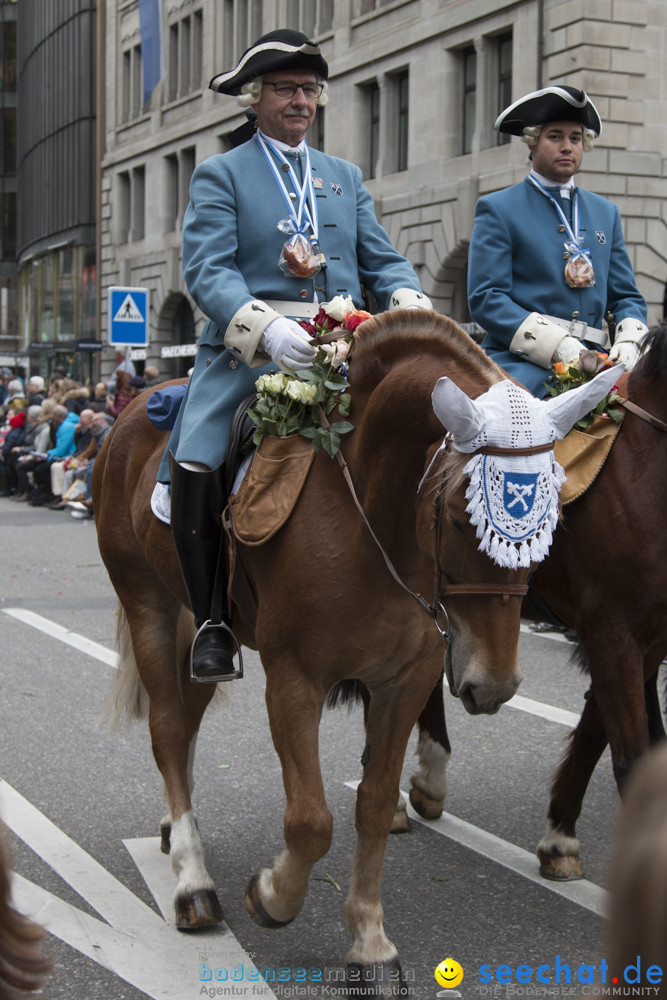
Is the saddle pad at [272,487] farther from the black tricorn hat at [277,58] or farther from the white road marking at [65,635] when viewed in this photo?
the white road marking at [65,635]

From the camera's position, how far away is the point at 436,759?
507 cm

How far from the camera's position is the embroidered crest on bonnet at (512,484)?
304cm

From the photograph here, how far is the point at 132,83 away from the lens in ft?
143

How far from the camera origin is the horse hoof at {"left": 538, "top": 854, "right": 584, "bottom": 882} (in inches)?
174

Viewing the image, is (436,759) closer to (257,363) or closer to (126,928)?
(126,928)

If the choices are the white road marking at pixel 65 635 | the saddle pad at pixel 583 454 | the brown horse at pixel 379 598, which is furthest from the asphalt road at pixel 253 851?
the saddle pad at pixel 583 454

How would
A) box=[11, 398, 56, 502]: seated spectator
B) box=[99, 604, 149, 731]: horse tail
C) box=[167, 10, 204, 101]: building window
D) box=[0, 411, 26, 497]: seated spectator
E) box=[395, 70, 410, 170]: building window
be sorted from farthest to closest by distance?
box=[167, 10, 204, 101]: building window
box=[395, 70, 410, 170]: building window
box=[0, 411, 26, 497]: seated spectator
box=[11, 398, 56, 502]: seated spectator
box=[99, 604, 149, 731]: horse tail

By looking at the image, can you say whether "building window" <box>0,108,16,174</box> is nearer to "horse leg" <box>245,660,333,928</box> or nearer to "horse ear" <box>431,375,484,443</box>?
"horse leg" <box>245,660,333,928</box>

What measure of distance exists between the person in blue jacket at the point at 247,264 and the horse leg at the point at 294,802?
554 millimetres

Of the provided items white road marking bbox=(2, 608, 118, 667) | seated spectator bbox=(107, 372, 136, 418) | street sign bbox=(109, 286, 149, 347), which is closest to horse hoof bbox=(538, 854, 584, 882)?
white road marking bbox=(2, 608, 118, 667)

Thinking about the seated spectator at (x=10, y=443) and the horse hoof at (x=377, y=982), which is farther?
the seated spectator at (x=10, y=443)

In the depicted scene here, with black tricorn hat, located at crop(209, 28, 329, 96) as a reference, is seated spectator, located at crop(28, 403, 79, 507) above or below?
below

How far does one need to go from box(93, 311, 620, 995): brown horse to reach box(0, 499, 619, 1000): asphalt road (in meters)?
0.23

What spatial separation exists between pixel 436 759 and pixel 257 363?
203cm
